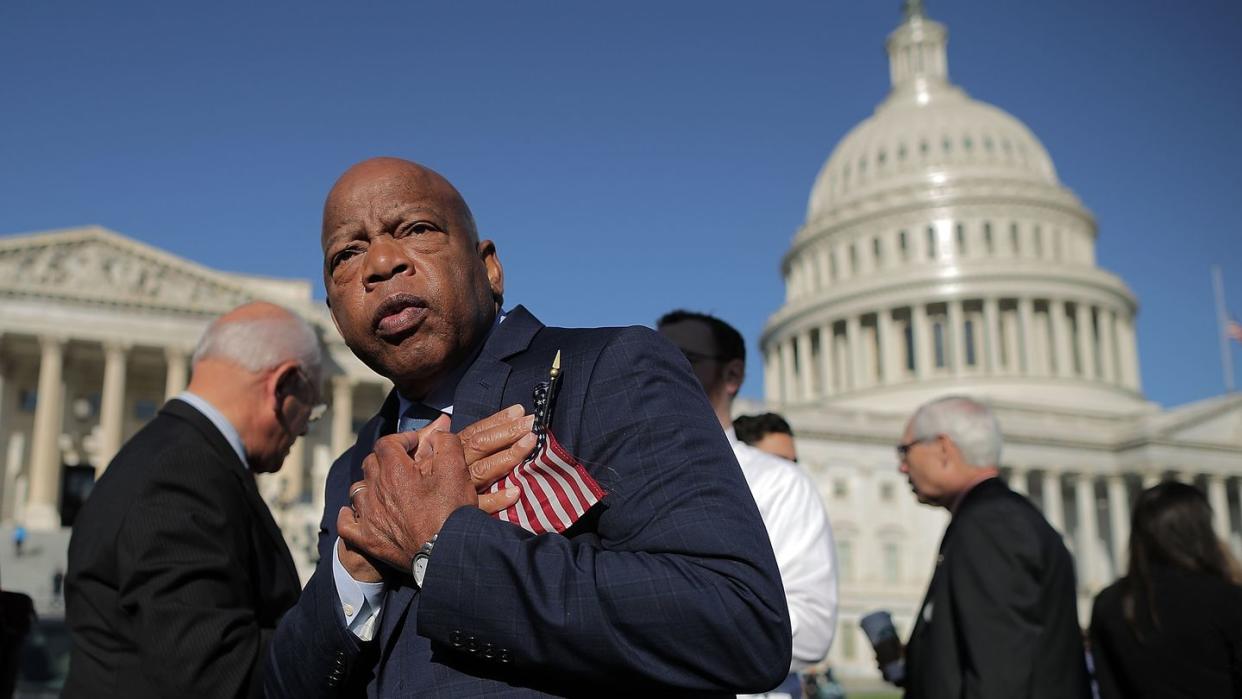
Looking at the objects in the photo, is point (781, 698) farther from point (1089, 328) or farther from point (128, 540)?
point (1089, 328)

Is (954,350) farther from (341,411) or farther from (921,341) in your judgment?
(341,411)

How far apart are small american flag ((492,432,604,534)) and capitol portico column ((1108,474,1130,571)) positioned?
74981mm

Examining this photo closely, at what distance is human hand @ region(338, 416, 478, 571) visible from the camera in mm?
2500

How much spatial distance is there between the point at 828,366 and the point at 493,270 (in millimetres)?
79695

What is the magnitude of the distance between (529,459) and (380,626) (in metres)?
0.59

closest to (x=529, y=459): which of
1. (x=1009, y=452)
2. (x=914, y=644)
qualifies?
(x=914, y=644)

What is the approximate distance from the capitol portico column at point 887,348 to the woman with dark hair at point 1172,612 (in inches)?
2858

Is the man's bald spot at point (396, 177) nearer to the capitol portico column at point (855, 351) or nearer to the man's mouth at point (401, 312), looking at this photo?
the man's mouth at point (401, 312)

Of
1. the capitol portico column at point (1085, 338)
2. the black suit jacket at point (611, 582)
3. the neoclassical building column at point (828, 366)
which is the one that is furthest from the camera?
the neoclassical building column at point (828, 366)

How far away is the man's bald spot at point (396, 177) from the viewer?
3.04 meters

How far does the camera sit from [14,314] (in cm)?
4753

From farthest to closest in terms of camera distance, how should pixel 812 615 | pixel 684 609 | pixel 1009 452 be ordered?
pixel 1009 452, pixel 812 615, pixel 684 609

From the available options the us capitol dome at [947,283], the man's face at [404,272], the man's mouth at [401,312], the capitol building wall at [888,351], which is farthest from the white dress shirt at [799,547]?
the us capitol dome at [947,283]

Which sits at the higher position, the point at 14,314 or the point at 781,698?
the point at 14,314
